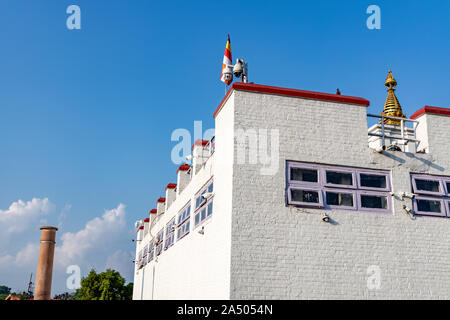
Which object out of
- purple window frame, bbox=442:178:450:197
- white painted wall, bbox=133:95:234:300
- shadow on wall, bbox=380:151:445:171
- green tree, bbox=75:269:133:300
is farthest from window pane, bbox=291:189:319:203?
green tree, bbox=75:269:133:300

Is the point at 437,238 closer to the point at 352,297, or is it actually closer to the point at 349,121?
the point at 352,297

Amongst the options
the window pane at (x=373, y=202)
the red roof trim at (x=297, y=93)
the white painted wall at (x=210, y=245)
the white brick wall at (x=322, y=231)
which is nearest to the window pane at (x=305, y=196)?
the white brick wall at (x=322, y=231)

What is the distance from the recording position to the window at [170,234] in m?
23.3

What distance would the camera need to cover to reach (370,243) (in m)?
14.3

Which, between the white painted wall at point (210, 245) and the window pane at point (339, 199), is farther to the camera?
the window pane at point (339, 199)

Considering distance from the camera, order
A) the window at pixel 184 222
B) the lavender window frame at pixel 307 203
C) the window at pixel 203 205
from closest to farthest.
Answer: the lavender window frame at pixel 307 203
the window at pixel 203 205
the window at pixel 184 222

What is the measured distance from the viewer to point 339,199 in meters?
14.6

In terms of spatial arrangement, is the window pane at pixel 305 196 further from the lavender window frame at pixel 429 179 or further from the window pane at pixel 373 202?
the lavender window frame at pixel 429 179

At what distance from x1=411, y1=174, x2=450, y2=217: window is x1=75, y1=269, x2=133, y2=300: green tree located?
151ft

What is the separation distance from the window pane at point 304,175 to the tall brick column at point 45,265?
727 inches

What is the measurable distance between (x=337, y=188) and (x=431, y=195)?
3.37 metres

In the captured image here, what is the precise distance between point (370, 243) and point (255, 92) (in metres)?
A: 5.83

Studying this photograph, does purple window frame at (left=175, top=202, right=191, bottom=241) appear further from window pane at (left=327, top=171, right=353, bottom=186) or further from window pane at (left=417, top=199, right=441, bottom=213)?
window pane at (left=417, top=199, right=441, bottom=213)
